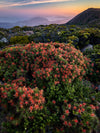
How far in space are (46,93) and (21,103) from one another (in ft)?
5.13

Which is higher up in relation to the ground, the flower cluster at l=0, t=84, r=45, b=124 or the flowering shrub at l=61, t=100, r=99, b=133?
the flower cluster at l=0, t=84, r=45, b=124

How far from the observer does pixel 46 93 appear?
5.39 m

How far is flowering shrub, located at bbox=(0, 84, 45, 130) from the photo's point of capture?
4.25m

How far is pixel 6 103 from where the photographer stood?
15.3 ft

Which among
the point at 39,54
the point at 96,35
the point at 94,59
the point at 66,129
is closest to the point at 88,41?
the point at 96,35

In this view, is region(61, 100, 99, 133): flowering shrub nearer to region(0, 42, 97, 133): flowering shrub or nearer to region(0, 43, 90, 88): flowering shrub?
region(0, 42, 97, 133): flowering shrub

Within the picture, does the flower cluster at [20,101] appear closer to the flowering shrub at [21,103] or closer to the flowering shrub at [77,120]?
the flowering shrub at [21,103]

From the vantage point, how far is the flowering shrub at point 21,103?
14.0 ft

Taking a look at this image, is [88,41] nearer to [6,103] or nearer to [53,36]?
[53,36]

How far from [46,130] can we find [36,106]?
1244 mm

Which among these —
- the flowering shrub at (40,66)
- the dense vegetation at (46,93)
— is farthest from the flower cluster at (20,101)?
the flowering shrub at (40,66)

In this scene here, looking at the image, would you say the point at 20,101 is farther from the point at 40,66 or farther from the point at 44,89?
the point at 40,66

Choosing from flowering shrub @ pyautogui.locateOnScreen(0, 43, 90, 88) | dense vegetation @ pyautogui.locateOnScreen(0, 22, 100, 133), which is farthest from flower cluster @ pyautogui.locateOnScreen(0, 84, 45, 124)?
flowering shrub @ pyautogui.locateOnScreen(0, 43, 90, 88)

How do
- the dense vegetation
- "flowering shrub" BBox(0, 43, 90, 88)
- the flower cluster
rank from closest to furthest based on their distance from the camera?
1. the flower cluster
2. the dense vegetation
3. "flowering shrub" BBox(0, 43, 90, 88)
